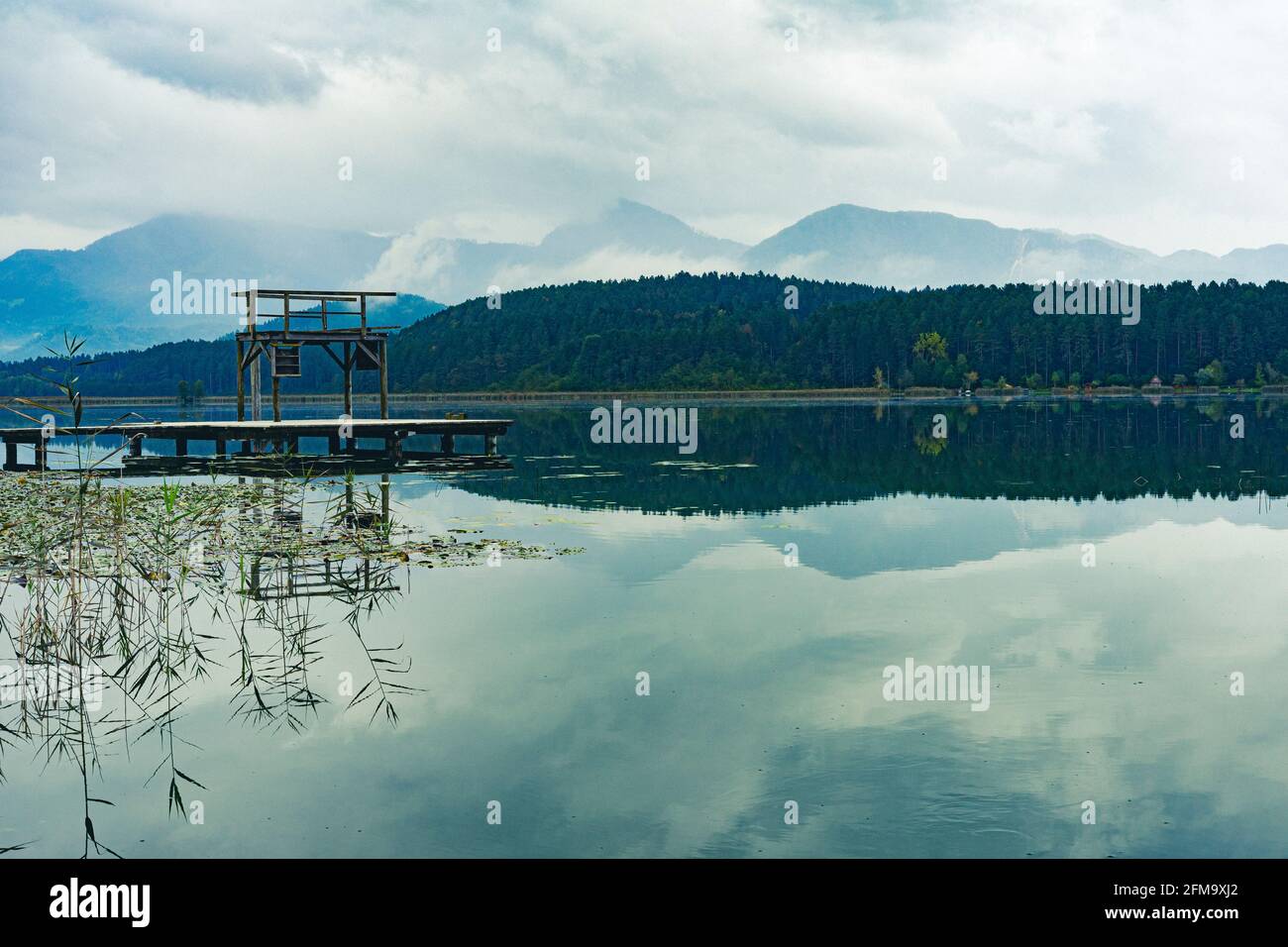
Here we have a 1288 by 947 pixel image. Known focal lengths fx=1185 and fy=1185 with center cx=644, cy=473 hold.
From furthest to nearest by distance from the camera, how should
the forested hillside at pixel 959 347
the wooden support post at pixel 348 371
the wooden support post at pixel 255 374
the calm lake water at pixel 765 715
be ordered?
the forested hillside at pixel 959 347 → the wooden support post at pixel 348 371 → the wooden support post at pixel 255 374 → the calm lake water at pixel 765 715

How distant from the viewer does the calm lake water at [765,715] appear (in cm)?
841

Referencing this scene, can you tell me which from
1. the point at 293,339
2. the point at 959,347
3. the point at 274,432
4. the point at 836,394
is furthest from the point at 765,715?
the point at 959,347

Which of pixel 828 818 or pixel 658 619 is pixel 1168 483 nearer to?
pixel 658 619

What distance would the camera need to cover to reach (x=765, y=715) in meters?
10.9

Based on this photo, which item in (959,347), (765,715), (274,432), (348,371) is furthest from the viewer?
(959,347)

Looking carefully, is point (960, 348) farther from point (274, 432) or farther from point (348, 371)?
point (274, 432)

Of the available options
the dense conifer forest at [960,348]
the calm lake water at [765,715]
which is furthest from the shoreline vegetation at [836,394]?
the calm lake water at [765,715]

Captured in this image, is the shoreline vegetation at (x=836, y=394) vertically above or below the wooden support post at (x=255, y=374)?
above

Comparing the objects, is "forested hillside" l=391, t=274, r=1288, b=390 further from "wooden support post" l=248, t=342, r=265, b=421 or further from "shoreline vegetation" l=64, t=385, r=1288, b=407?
"wooden support post" l=248, t=342, r=265, b=421

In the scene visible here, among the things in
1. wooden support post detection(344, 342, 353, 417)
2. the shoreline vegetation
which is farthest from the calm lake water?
the shoreline vegetation

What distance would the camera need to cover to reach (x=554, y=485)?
33.5 metres

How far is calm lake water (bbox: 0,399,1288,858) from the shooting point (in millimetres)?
8406

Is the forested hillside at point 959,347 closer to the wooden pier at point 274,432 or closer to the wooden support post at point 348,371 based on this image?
the wooden support post at point 348,371

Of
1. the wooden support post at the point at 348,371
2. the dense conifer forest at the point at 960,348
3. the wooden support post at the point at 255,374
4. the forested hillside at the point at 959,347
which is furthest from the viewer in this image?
the forested hillside at the point at 959,347
